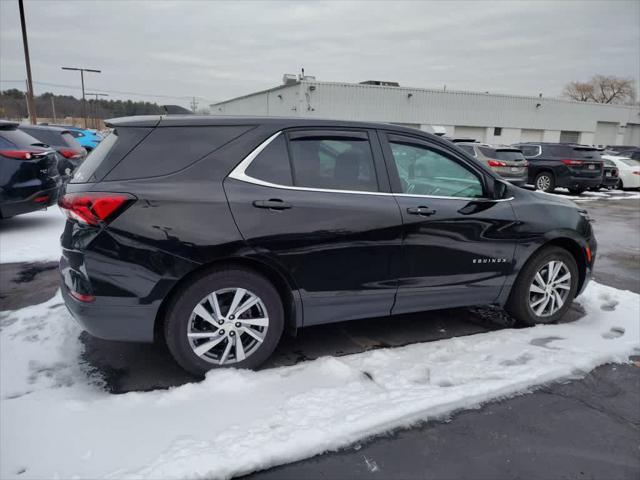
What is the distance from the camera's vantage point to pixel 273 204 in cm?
291

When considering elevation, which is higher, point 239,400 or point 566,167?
point 566,167

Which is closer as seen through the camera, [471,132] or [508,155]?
[508,155]

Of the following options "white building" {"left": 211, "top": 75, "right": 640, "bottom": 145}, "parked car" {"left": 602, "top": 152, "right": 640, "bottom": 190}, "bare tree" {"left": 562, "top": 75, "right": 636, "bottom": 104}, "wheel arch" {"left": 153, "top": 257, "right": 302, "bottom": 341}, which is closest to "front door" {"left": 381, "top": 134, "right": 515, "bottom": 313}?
"wheel arch" {"left": 153, "top": 257, "right": 302, "bottom": 341}

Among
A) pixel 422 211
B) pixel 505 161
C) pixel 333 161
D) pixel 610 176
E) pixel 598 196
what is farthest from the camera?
pixel 610 176

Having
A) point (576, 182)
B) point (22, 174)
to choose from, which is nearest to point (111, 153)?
point (22, 174)

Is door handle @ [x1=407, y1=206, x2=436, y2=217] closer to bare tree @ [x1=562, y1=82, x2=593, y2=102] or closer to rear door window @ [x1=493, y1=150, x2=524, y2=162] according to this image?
rear door window @ [x1=493, y1=150, x2=524, y2=162]

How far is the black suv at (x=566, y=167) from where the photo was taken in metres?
14.9

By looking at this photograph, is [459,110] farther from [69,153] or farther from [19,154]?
[19,154]

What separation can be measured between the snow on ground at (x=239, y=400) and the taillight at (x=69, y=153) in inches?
248

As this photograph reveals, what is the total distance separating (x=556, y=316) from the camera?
13.4 ft

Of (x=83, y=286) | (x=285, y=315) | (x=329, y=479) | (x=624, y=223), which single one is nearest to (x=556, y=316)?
(x=285, y=315)

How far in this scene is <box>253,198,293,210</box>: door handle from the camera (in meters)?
2.88

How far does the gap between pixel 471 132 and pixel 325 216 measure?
117 feet

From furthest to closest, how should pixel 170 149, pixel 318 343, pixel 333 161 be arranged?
pixel 318 343 < pixel 333 161 < pixel 170 149
